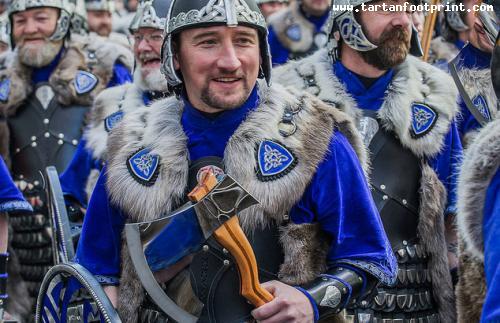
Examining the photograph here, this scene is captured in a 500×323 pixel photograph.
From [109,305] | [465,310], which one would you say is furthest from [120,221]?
[465,310]

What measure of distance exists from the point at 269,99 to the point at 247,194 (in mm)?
582

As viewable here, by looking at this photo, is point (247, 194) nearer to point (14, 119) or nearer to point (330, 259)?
point (330, 259)

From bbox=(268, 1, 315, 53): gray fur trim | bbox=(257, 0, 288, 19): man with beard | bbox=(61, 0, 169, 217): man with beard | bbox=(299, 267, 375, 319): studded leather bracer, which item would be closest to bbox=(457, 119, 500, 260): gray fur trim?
bbox=(299, 267, 375, 319): studded leather bracer

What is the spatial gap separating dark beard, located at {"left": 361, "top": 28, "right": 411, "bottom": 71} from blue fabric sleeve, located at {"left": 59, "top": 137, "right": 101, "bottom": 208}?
5.98ft

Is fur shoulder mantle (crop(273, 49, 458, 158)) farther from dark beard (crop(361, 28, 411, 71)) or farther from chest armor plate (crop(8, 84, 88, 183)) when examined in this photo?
chest armor plate (crop(8, 84, 88, 183))

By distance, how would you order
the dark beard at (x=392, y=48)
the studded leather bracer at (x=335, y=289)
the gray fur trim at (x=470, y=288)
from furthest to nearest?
the dark beard at (x=392, y=48)
the studded leather bracer at (x=335, y=289)
the gray fur trim at (x=470, y=288)

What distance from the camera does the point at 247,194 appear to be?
3.91 metres

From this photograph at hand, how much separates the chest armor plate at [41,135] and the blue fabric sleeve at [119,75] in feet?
1.41

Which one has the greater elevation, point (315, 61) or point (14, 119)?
point (315, 61)

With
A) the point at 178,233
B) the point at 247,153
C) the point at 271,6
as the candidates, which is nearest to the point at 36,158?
the point at 247,153

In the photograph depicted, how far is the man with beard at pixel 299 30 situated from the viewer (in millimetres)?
10180

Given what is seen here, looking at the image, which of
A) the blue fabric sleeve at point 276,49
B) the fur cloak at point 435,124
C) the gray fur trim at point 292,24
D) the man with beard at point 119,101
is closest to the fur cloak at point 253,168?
the fur cloak at point 435,124

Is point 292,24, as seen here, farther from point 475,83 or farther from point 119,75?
point 475,83

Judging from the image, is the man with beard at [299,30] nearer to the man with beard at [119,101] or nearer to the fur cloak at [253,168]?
the man with beard at [119,101]
